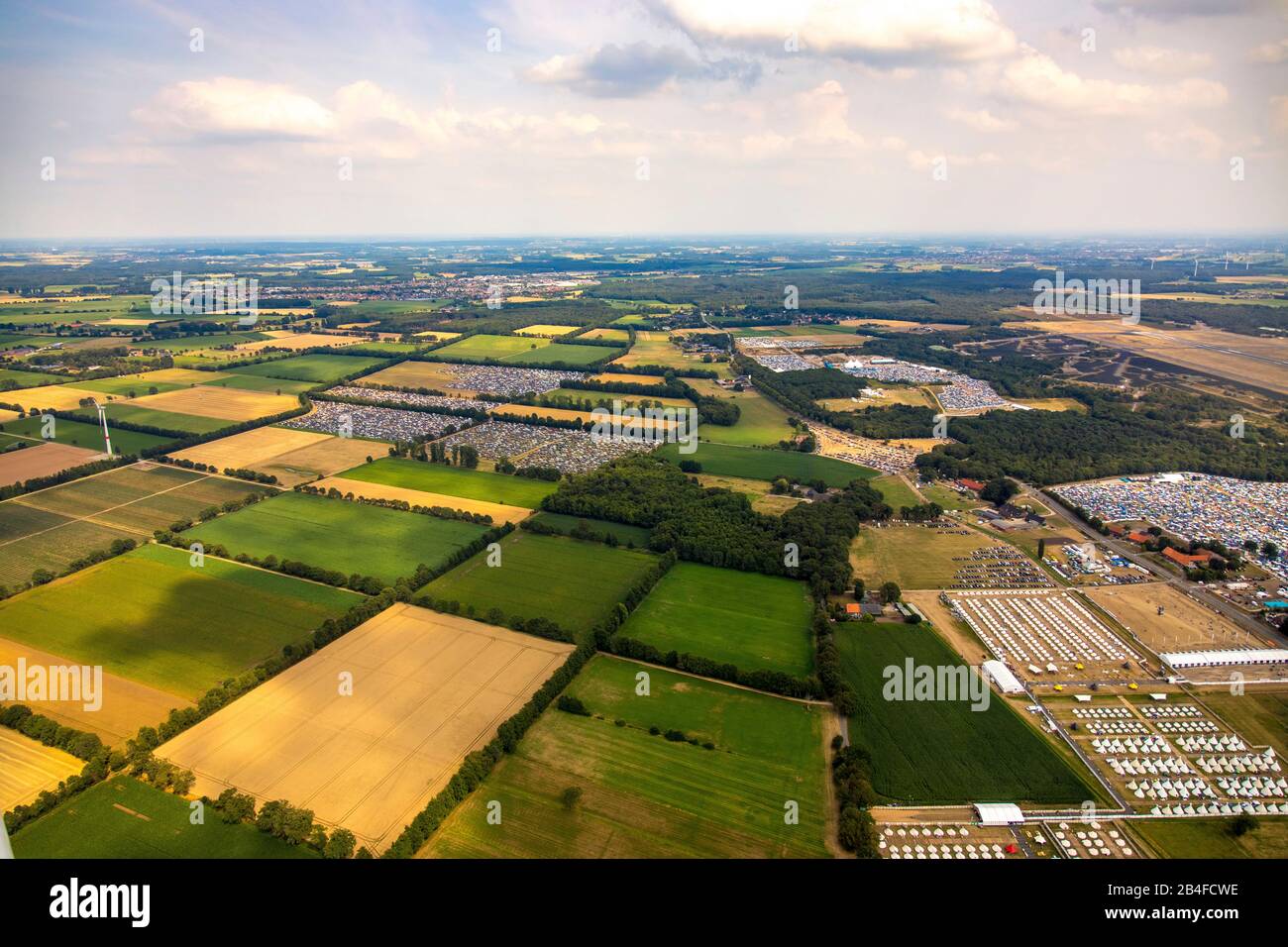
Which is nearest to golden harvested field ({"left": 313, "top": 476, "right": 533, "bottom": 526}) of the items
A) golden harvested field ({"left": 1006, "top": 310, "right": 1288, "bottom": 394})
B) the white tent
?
the white tent

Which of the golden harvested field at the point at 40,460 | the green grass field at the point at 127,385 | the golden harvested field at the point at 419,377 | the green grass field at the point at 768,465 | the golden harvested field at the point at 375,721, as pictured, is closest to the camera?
the golden harvested field at the point at 375,721

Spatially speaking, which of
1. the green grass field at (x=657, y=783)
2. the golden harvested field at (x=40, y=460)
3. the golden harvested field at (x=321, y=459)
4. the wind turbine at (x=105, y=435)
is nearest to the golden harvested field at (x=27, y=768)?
the green grass field at (x=657, y=783)

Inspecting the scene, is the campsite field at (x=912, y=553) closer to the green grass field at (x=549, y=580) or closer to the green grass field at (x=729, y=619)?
the green grass field at (x=729, y=619)

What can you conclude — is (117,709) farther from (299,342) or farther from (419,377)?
(299,342)

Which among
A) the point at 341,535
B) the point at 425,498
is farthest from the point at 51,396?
the point at 341,535

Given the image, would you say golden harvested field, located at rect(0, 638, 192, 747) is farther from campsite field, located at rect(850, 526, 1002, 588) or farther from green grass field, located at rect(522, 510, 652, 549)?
campsite field, located at rect(850, 526, 1002, 588)
